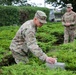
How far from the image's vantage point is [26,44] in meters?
5.36

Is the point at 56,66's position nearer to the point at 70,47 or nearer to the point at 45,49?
the point at 70,47

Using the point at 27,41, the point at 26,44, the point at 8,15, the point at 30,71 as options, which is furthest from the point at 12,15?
the point at 30,71

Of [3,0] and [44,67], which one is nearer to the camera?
[44,67]

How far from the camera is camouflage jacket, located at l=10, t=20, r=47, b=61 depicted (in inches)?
192

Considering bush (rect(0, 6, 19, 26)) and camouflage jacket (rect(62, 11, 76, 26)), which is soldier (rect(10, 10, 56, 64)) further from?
bush (rect(0, 6, 19, 26))

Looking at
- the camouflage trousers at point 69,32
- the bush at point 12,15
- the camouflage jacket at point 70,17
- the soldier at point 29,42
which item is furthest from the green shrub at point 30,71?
the bush at point 12,15

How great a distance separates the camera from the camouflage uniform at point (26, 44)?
4.88 metres

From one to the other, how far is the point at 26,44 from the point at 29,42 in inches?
18.9

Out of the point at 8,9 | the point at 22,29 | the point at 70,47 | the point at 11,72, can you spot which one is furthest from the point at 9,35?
the point at 8,9

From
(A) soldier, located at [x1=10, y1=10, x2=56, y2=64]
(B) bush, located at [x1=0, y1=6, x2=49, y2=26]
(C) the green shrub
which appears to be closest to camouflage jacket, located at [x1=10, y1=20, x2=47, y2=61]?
(A) soldier, located at [x1=10, y1=10, x2=56, y2=64]

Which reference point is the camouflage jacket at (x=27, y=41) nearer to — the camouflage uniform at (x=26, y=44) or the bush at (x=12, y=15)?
the camouflage uniform at (x=26, y=44)

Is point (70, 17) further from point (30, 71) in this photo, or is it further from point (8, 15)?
point (8, 15)

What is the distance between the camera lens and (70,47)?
23.6 feet

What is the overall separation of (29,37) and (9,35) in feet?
21.7
